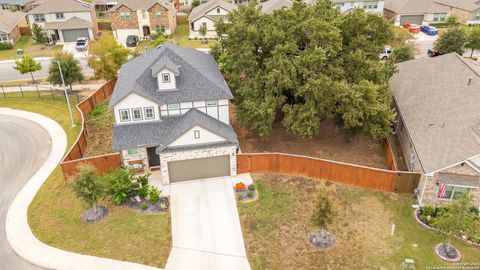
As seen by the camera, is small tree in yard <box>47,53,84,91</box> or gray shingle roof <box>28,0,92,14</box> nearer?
small tree in yard <box>47,53,84,91</box>

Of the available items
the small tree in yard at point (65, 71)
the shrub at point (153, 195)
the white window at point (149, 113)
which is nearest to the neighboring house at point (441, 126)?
the shrub at point (153, 195)

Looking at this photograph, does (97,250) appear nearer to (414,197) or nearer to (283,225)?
(283,225)

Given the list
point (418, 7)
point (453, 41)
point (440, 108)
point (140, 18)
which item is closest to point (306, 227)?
point (440, 108)

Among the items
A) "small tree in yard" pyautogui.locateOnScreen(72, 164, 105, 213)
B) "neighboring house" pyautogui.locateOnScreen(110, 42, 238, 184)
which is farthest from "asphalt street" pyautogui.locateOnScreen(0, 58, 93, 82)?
"small tree in yard" pyautogui.locateOnScreen(72, 164, 105, 213)

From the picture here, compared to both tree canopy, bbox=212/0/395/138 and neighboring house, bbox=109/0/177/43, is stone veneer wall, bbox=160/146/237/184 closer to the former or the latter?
tree canopy, bbox=212/0/395/138

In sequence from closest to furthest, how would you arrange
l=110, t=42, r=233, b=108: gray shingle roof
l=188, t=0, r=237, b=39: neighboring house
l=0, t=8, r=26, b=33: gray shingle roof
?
l=110, t=42, r=233, b=108: gray shingle roof, l=0, t=8, r=26, b=33: gray shingle roof, l=188, t=0, r=237, b=39: neighboring house

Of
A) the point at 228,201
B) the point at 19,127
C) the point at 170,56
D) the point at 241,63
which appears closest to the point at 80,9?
the point at 19,127
